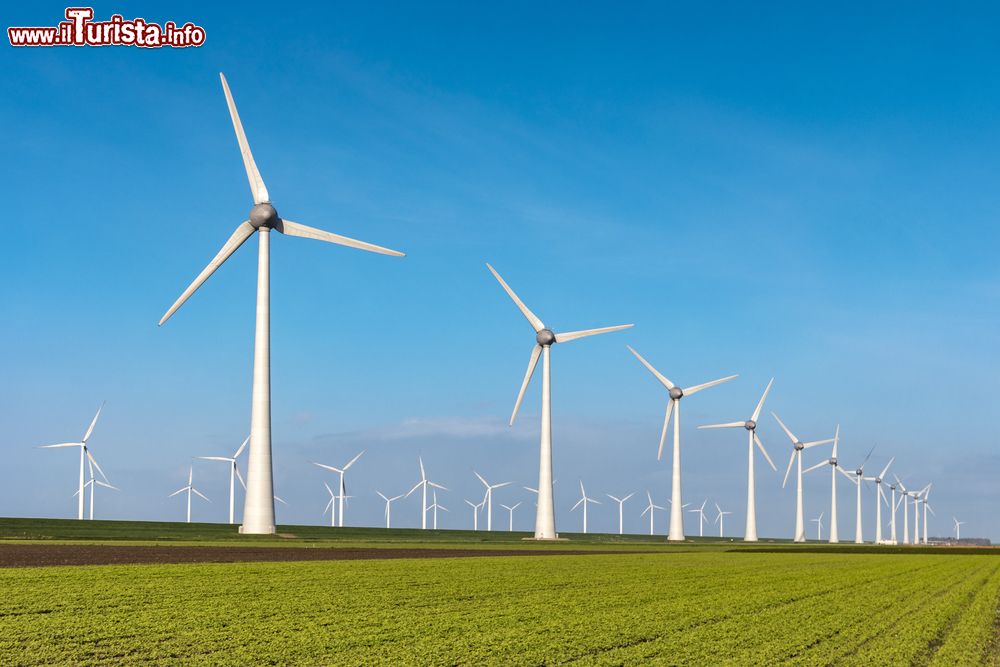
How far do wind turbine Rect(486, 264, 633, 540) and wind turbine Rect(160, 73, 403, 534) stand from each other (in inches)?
1121

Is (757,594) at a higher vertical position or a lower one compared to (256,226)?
lower

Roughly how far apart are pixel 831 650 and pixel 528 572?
2701 cm

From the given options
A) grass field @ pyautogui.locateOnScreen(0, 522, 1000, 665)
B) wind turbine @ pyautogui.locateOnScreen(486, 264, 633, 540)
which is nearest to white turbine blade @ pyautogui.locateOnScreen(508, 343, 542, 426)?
wind turbine @ pyautogui.locateOnScreen(486, 264, 633, 540)

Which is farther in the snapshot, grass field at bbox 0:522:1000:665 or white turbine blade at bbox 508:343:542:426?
white turbine blade at bbox 508:343:542:426

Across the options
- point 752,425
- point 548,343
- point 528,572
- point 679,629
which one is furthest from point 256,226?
point 752,425

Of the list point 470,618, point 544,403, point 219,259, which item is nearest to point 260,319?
point 219,259

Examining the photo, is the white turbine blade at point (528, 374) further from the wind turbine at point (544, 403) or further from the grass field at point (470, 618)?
the grass field at point (470, 618)

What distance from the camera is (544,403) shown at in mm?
107000

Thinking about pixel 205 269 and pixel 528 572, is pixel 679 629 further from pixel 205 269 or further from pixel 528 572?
pixel 205 269

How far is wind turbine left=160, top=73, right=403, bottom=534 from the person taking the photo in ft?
269

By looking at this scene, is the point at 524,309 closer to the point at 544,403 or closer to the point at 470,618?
the point at 544,403

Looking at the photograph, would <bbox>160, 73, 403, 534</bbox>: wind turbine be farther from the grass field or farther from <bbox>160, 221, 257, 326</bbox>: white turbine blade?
the grass field

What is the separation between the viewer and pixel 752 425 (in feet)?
556

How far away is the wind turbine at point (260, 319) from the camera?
269 feet
